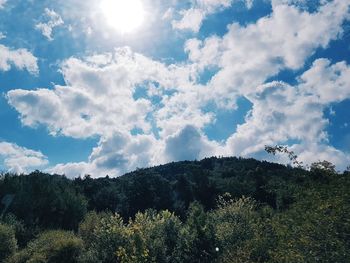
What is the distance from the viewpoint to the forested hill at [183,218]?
18.1 m

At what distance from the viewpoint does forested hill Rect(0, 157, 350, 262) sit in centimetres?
1809

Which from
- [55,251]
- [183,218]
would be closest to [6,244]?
[55,251]

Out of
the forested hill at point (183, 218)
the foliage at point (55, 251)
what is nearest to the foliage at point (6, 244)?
the forested hill at point (183, 218)

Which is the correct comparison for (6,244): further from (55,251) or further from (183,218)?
(183,218)

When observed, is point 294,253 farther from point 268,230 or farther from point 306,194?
point 268,230

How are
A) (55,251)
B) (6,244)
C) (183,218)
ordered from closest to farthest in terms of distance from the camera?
1. (55,251)
2. (6,244)
3. (183,218)

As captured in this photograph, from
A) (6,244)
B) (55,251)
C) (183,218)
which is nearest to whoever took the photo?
(55,251)

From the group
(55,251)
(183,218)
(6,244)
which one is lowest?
(55,251)

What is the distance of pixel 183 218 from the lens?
110m

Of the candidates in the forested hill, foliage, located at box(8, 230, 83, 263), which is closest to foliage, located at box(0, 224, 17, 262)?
the forested hill

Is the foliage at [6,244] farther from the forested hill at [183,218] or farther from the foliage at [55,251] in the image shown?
the foliage at [55,251]

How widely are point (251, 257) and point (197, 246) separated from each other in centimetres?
1836

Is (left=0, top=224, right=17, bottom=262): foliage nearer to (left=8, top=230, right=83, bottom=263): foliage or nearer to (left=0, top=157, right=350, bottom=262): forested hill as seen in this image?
(left=0, top=157, right=350, bottom=262): forested hill

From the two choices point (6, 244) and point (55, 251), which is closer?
point (55, 251)
